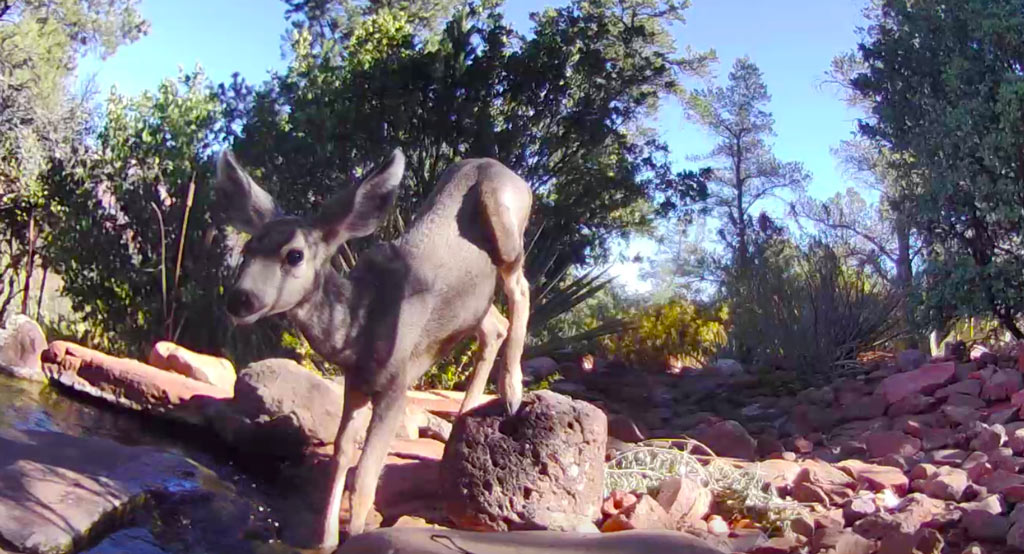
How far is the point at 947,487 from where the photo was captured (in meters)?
5.59

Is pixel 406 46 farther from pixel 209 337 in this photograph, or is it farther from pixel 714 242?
pixel 714 242

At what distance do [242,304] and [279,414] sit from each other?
95.4 inches

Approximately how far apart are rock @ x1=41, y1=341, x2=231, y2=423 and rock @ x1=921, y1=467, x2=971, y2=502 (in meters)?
4.31

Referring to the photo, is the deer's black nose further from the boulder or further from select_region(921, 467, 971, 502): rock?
select_region(921, 467, 971, 502): rock

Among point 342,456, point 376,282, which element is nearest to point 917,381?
point 376,282

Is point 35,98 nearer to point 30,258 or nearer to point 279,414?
point 30,258

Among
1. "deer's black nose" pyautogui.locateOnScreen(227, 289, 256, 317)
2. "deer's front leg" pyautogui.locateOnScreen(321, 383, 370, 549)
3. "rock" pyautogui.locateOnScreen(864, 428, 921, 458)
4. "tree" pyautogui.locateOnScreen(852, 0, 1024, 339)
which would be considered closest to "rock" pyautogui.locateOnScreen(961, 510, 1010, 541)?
"rock" pyautogui.locateOnScreen(864, 428, 921, 458)

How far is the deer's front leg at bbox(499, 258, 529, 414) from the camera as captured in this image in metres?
4.98

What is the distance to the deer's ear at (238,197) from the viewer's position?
4254 millimetres

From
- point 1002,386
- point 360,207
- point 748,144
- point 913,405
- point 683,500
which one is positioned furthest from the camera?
point 748,144

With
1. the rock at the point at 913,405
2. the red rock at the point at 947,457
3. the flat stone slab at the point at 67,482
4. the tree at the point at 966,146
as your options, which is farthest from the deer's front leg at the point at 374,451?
the tree at the point at 966,146

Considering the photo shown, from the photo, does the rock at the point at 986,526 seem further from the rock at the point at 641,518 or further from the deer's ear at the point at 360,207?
the deer's ear at the point at 360,207

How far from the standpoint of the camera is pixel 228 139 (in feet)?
36.2

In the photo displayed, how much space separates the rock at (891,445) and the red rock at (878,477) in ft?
2.41
